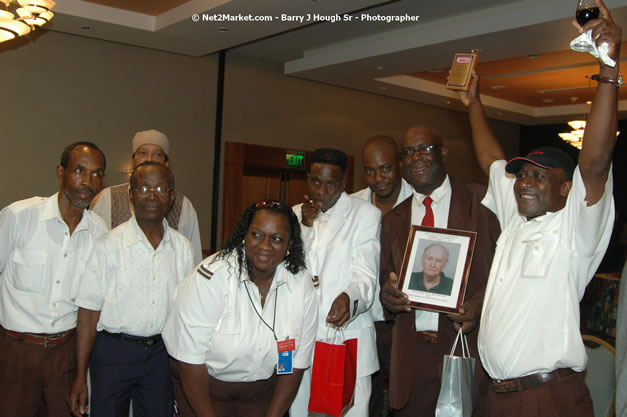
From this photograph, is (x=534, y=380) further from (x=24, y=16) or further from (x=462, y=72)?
(x=24, y=16)

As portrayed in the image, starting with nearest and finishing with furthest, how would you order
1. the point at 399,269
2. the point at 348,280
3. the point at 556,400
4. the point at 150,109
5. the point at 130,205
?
the point at 556,400 < the point at 399,269 < the point at 348,280 < the point at 130,205 < the point at 150,109

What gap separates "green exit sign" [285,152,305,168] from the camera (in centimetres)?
1004

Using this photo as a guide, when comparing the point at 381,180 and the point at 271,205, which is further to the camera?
the point at 381,180

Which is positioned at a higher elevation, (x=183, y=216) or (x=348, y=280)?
(x=183, y=216)

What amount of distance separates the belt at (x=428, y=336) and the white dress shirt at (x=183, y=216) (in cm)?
167

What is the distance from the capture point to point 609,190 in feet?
7.13

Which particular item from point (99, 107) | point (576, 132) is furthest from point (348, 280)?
point (576, 132)

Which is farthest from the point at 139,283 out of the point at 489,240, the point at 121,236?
the point at 489,240

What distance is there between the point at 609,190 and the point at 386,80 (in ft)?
26.9

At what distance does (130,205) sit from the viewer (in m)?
3.92

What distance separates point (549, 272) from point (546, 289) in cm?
7

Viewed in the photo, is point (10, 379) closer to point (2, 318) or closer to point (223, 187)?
point (2, 318)

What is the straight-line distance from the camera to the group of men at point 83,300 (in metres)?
2.89

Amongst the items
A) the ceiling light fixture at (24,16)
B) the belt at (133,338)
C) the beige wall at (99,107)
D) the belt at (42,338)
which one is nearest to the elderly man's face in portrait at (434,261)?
the belt at (133,338)
